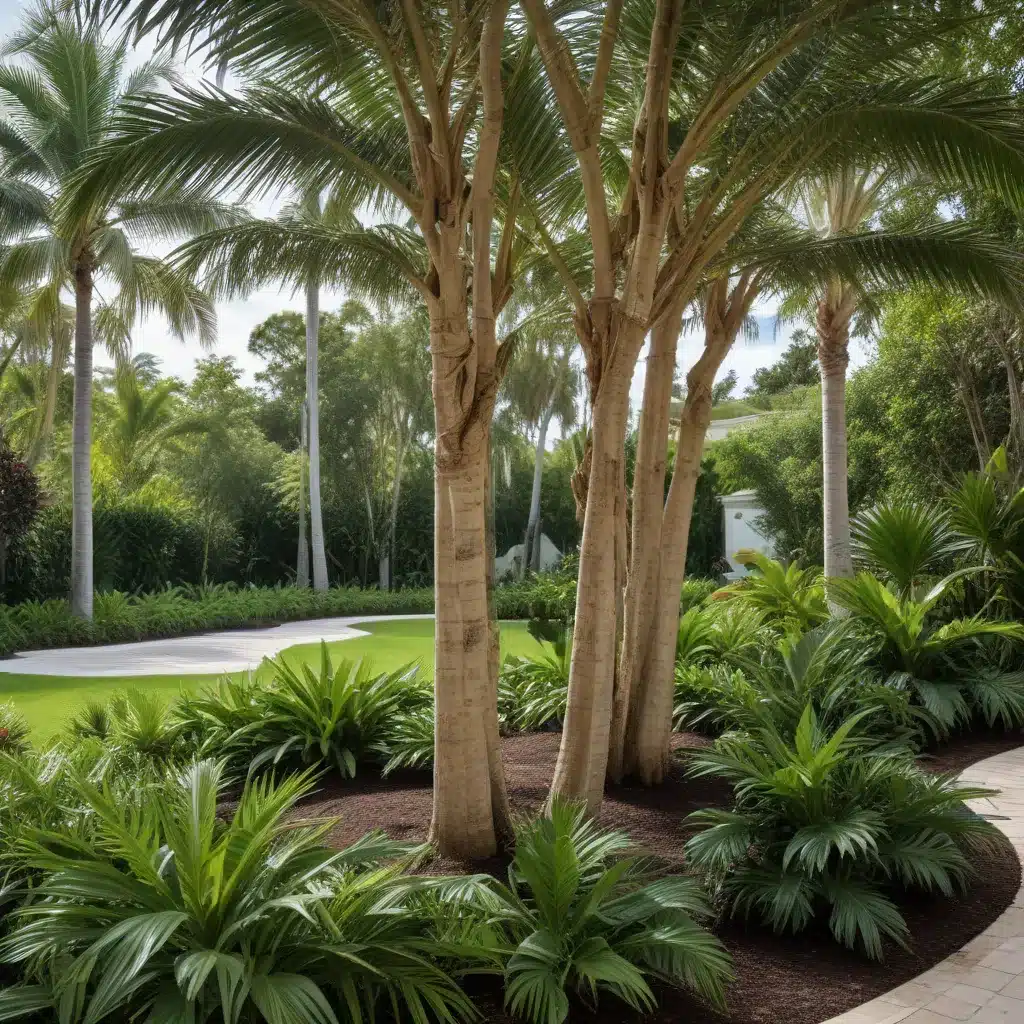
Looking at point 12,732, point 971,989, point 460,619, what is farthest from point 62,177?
point 971,989

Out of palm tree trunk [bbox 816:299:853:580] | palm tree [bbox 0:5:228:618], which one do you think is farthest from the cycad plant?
palm tree [bbox 0:5:228:618]

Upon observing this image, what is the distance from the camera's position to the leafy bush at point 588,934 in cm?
328

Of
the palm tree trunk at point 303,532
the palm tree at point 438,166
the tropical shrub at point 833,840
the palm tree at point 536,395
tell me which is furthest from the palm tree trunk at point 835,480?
the palm tree at point 536,395

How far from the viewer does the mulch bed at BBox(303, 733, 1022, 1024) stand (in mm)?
3504

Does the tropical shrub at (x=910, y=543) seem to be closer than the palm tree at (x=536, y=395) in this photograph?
Yes

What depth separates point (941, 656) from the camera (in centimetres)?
880

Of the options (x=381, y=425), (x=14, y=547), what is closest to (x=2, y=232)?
(x=14, y=547)

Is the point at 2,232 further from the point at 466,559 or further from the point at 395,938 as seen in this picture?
the point at 395,938

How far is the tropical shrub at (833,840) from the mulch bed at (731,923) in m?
0.10

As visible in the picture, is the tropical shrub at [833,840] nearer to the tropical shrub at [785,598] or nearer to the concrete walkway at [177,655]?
the tropical shrub at [785,598]

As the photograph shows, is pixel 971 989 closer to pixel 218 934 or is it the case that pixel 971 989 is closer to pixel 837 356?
pixel 218 934

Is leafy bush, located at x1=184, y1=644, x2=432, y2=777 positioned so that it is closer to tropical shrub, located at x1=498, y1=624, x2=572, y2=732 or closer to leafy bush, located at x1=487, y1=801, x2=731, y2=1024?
tropical shrub, located at x1=498, y1=624, x2=572, y2=732

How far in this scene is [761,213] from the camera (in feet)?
26.2

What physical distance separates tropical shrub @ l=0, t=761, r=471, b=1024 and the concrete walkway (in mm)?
8410
